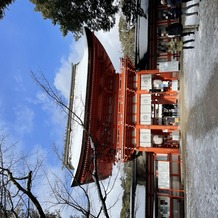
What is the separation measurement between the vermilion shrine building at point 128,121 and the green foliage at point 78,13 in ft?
12.7

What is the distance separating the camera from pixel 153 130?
19.4m

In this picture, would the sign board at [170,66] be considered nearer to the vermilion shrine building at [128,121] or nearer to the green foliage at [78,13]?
the vermilion shrine building at [128,121]

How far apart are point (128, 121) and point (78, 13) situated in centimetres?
848

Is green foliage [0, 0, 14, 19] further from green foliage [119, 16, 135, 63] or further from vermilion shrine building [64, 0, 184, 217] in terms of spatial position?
green foliage [119, 16, 135, 63]

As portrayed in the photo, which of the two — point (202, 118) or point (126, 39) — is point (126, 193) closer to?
point (126, 39)

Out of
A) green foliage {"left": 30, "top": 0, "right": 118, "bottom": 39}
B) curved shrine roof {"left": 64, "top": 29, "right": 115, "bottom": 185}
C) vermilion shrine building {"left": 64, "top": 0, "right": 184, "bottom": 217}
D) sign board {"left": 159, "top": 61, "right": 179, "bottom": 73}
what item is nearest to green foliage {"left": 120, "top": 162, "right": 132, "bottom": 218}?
vermilion shrine building {"left": 64, "top": 0, "right": 184, "bottom": 217}

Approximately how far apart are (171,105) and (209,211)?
9821mm

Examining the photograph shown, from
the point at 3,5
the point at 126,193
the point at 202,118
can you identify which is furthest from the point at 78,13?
the point at 126,193

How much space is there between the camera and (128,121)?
1905 centimetres

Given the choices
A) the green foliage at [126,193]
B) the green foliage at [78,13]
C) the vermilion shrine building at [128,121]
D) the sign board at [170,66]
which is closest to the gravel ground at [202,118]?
the sign board at [170,66]

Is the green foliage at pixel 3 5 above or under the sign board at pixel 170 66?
above

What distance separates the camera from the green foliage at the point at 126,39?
29328 mm

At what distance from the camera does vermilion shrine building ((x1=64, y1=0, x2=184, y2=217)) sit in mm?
18078

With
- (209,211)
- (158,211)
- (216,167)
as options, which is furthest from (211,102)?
(158,211)
